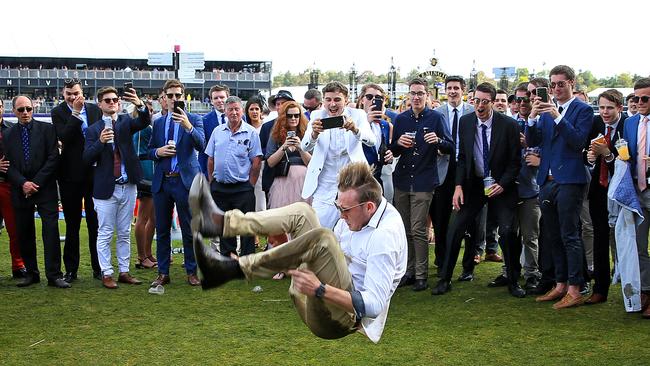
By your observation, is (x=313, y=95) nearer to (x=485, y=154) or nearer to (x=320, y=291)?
(x=485, y=154)

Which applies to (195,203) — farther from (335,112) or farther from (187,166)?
(187,166)

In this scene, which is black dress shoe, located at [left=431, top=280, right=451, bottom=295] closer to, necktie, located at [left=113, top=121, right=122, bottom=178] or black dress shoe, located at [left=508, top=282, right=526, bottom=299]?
black dress shoe, located at [left=508, top=282, right=526, bottom=299]

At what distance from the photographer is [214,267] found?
5066 millimetres

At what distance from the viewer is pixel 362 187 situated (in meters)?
4.75

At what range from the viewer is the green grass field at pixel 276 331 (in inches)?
242

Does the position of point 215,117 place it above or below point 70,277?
above

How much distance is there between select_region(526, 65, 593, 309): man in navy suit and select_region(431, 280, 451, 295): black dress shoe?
103 cm

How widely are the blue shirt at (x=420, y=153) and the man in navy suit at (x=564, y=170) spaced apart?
3.76 ft

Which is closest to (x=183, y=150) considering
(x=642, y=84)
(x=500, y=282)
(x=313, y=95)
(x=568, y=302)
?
(x=313, y=95)

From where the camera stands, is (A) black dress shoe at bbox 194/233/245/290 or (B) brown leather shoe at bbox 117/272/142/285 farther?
(B) brown leather shoe at bbox 117/272/142/285

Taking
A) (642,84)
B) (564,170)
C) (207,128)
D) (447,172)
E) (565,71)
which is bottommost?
(447,172)

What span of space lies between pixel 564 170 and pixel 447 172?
1.61 metres

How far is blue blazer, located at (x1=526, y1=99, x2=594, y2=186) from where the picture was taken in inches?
296

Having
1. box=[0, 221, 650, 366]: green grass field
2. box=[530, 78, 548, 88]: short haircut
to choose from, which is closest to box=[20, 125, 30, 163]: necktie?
box=[0, 221, 650, 366]: green grass field
